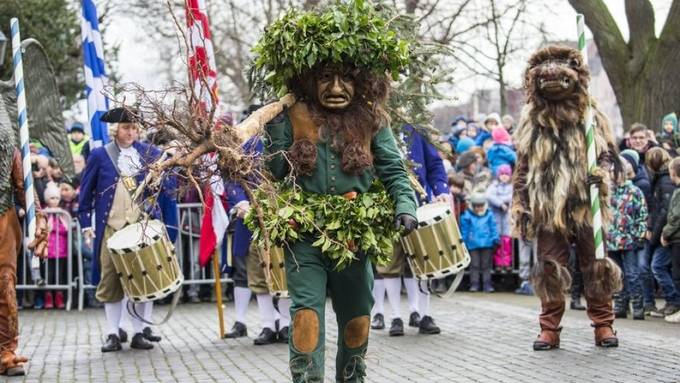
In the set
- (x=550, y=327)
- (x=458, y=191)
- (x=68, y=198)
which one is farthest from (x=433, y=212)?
(x=68, y=198)

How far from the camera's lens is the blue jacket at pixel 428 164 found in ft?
35.2

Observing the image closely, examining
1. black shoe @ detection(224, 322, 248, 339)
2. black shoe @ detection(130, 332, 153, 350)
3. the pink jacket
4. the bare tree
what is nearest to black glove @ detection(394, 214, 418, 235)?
black shoe @ detection(130, 332, 153, 350)

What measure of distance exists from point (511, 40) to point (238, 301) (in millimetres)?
16714

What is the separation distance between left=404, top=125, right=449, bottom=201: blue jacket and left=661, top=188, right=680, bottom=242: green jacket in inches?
101

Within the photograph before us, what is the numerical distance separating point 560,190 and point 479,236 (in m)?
6.27

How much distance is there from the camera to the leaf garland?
6.80m

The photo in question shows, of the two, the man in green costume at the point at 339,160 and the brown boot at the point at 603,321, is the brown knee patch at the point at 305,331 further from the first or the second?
the brown boot at the point at 603,321

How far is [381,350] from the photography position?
973 centimetres

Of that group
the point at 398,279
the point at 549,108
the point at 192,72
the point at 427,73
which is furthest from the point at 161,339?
the point at 192,72

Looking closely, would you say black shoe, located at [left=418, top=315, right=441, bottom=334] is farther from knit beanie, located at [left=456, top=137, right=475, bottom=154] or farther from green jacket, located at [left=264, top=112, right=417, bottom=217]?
knit beanie, located at [left=456, top=137, right=475, bottom=154]

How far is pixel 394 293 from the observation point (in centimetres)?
1115

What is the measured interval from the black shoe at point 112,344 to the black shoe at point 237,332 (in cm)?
120

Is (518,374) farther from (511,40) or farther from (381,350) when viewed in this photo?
(511,40)

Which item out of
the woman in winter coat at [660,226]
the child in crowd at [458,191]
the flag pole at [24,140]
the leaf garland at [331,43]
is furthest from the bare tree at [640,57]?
the leaf garland at [331,43]
